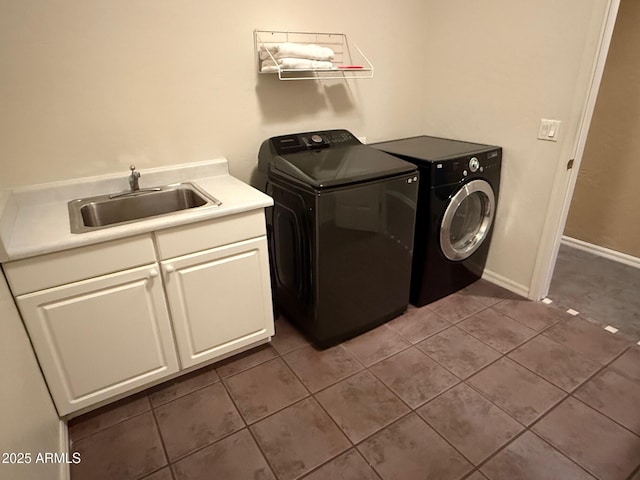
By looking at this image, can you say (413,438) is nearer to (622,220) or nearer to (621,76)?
(622,220)

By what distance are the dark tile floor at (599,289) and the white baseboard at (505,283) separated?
189 millimetres

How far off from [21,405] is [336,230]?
1.30m

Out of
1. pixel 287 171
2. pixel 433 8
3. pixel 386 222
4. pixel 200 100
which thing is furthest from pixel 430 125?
pixel 200 100

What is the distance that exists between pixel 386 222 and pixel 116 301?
4.19ft

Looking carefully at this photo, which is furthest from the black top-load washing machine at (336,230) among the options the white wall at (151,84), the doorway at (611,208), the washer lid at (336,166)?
the doorway at (611,208)

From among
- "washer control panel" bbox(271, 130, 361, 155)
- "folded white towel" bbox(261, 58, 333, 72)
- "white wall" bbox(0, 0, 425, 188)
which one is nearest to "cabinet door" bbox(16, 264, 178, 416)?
"white wall" bbox(0, 0, 425, 188)

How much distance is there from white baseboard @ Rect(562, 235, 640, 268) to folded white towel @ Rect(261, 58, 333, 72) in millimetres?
2533

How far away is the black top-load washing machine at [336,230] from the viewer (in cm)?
181

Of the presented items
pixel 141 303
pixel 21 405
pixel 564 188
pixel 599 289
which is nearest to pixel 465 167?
pixel 564 188

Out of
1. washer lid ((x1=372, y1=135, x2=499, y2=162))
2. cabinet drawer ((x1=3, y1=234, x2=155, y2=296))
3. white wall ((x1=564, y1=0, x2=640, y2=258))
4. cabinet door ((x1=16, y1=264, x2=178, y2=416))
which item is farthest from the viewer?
white wall ((x1=564, y1=0, x2=640, y2=258))

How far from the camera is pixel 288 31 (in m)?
2.15

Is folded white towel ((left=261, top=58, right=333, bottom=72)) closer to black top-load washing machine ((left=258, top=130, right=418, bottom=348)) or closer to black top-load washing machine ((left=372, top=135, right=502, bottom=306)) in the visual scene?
black top-load washing machine ((left=258, top=130, right=418, bottom=348))

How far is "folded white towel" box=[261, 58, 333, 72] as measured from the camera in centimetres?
198

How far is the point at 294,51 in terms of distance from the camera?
2002mm
